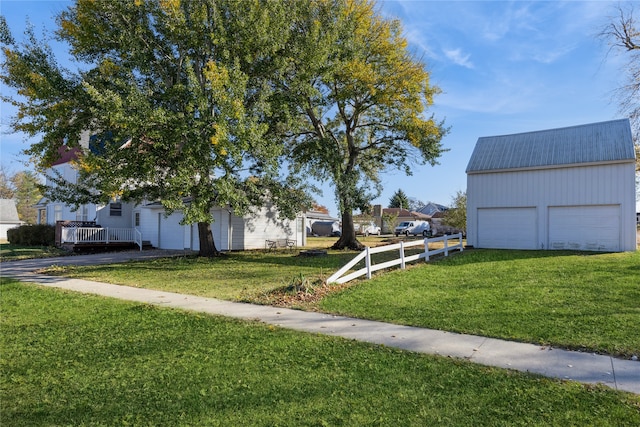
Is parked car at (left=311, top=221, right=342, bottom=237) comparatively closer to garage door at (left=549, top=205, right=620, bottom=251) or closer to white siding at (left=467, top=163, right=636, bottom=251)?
white siding at (left=467, top=163, right=636, bottom=251)

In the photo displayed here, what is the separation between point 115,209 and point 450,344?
83.9ft

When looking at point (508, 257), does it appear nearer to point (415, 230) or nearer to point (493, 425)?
point (493, 425)

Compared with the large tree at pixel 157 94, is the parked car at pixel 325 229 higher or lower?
lower

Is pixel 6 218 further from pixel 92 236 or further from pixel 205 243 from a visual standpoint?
pixel 205 243

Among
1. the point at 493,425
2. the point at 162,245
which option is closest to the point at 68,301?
the point at 493,425

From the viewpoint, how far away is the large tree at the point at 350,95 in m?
17.1

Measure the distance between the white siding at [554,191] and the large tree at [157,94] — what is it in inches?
475

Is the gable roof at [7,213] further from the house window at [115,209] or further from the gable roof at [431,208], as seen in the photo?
the gable roof at [431,208]

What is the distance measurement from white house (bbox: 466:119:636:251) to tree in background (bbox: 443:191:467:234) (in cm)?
1257

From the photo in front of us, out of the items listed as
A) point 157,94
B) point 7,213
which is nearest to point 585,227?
point 157,94

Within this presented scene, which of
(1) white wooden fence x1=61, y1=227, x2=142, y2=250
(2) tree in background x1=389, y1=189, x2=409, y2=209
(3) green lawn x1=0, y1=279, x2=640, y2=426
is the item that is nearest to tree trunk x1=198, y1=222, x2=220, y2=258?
(1) white wooden fence x1=61, y1=227, x2=142, y2=250

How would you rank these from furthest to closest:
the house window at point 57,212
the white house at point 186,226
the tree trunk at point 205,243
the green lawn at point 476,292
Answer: the house window at point 57,212
the white house at point 186,226
the tree trunk at point 205,243
the green lawn at point 476,292

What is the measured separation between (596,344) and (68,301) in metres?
9.82

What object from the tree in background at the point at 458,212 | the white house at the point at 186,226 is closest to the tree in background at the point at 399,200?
the tree in background at the point at 458,212
